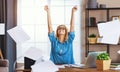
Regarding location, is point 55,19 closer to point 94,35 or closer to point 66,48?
point 94,35

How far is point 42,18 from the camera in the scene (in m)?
5.49

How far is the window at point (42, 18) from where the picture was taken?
5.46 meters

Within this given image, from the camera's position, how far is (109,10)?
537cm

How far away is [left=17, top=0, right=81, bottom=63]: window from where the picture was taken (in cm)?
546

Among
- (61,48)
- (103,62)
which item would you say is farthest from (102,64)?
(61,48)

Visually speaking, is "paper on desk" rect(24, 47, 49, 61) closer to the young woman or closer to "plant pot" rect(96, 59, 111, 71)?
"plant pot" rect(96, 59, 111, 71)

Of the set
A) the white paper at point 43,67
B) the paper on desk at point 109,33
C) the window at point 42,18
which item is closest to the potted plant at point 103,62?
the paper on desk at point 109,33

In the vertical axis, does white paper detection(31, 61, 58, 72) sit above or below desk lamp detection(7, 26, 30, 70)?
below

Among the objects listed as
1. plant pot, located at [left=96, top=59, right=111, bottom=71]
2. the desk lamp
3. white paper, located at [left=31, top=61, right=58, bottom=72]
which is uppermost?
the desk lamp

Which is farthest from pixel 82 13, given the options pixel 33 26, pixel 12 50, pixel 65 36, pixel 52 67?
pixel 52 67

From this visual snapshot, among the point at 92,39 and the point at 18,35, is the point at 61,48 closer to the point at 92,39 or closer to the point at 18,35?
the point at 18,35

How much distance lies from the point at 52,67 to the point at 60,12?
174 inches

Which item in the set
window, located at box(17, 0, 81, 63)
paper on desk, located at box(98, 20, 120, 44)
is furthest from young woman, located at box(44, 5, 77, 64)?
window, located at box(17, 0, 81, 63)

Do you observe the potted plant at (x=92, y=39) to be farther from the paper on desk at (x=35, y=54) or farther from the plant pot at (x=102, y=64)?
the paper on desk at (x=35, y=54)
